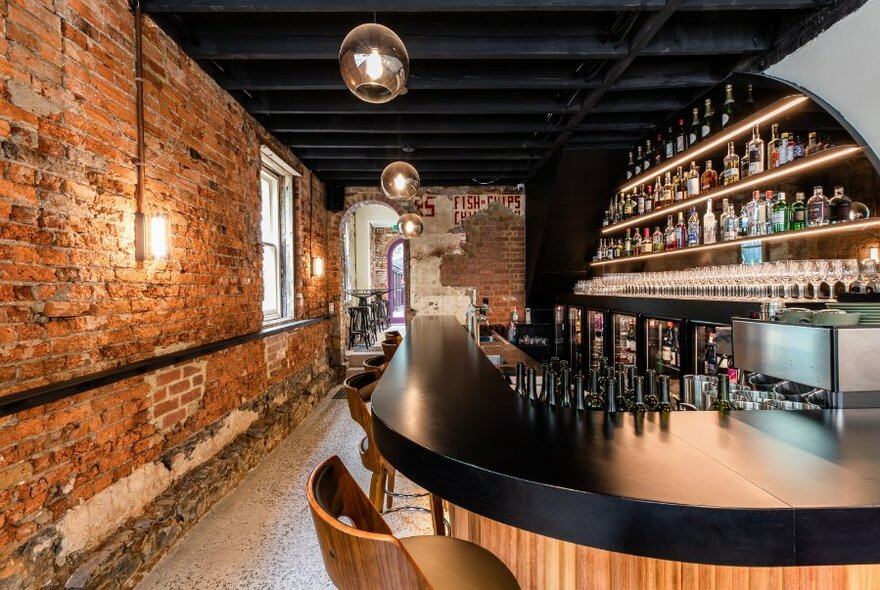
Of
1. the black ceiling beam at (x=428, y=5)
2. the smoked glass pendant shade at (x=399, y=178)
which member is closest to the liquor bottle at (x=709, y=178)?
the black ceiling beam at (x=428, y=5)

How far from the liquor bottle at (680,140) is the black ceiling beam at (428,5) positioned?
1690 millimetres

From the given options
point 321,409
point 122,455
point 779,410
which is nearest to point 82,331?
point 122,455

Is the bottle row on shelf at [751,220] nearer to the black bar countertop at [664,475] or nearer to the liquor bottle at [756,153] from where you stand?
the liquor bottle at [756,153]

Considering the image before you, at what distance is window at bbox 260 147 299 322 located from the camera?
5422 millimetres

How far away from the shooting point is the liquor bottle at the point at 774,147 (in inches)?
126

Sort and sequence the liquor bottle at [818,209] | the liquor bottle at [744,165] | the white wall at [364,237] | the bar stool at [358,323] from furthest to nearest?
the white wall at [364,237], the bar stool at [358,323], the liquor bottle at [744,165], the liquor bottle at [818,209]

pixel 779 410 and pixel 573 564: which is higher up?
pixel 779 410

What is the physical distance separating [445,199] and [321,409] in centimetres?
382

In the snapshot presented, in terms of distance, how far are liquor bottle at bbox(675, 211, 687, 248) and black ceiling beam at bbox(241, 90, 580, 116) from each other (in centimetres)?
166

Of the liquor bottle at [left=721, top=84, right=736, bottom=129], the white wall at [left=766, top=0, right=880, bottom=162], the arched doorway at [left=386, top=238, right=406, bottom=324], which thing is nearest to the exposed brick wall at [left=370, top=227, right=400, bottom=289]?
the arched doorway at [left=386, top=238, right=406, bottom=324]

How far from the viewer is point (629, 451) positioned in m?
1.15

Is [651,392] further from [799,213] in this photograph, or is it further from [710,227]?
[710,227]

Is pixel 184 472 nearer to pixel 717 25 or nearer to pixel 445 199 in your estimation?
pixel 717 25

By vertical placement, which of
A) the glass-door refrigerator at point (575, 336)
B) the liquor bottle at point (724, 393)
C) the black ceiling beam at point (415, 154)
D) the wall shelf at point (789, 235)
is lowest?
the glass-door refrigerator at point (575, 336)
